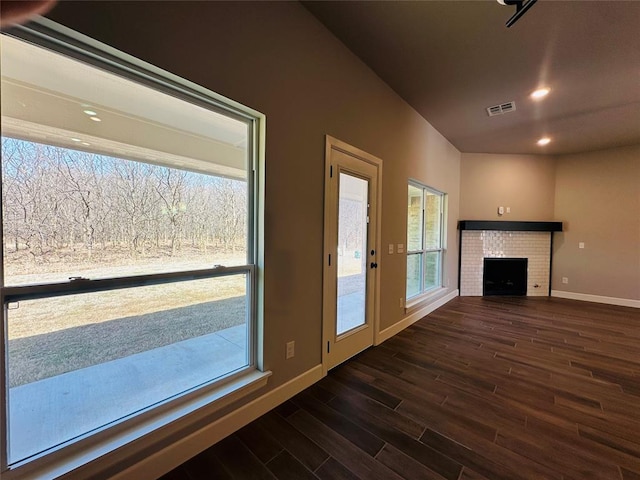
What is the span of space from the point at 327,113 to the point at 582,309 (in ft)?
18.4

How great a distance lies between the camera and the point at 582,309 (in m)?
4.81

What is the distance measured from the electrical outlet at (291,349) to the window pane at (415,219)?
8.91ft

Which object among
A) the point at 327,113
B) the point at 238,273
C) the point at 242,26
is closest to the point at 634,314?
the point at 327,113

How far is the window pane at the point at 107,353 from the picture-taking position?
124cm

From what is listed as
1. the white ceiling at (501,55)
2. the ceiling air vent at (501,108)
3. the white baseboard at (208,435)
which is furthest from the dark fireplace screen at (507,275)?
the white baseboard at (208,435)

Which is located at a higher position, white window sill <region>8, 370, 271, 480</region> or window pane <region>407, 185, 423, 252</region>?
window pane <region>407, 185, 423, 252</region>

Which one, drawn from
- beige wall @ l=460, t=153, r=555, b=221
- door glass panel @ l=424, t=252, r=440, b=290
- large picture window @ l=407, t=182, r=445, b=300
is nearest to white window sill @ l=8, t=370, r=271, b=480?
large picture window @ l=407, t=182, r=445, b=300

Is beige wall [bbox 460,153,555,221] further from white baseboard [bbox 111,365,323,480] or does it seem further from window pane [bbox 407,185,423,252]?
white baseboard [bbox 111,365,323,480]

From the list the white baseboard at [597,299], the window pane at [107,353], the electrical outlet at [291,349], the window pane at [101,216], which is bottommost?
the white baseboard at [597,299]

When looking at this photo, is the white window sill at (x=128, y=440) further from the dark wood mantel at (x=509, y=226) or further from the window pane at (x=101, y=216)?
the dark wood mantel at (x=509, y=226)

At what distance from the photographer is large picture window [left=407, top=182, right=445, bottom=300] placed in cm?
426

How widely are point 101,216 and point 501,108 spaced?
4443 millimetres

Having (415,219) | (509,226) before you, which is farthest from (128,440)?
(509,226)

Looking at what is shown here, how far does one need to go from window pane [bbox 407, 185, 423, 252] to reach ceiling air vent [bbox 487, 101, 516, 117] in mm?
1363
